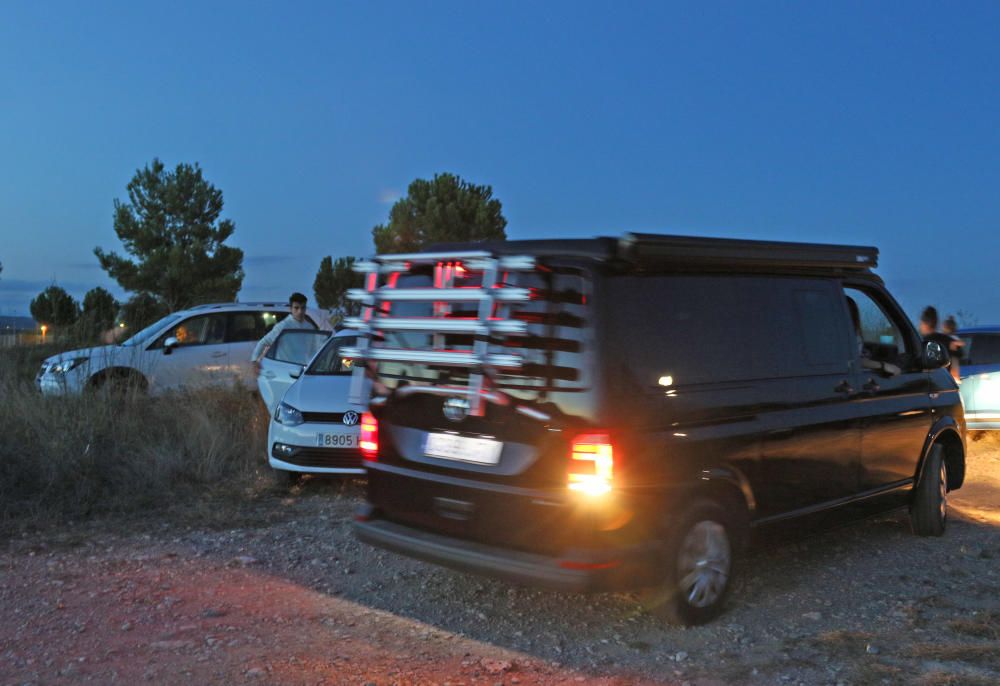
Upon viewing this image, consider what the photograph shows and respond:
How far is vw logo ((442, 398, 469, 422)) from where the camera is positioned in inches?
193

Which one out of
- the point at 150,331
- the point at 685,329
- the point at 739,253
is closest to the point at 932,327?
the point at 739,253

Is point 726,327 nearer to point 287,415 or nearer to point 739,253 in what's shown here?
point 739,253

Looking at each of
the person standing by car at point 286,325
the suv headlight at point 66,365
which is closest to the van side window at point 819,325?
the person standing by car at point 286,325

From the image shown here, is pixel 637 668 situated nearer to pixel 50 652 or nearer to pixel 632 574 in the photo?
pixel 632 574

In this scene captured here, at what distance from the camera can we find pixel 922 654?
15.6 feet

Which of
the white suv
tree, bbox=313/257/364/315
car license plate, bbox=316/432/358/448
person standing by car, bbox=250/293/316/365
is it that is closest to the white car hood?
car license plate, bbox=316/432/358/448

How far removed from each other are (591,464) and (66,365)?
917 centimetres

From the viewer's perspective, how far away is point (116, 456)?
905cm

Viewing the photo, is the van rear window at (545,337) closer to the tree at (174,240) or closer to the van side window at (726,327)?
the van side window at (726,327)

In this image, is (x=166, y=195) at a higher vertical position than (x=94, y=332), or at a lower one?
higher

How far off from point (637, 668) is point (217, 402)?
25.1 ft

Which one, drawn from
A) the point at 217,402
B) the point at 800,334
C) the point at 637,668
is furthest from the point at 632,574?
the point at 217,402

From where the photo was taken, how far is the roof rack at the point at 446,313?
4.60m

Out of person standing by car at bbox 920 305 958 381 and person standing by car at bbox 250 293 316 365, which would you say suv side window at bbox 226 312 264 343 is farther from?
person standing by car at bbox 920 305 958 381
